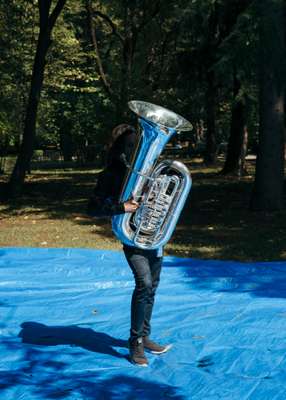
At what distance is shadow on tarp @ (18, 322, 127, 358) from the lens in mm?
4922

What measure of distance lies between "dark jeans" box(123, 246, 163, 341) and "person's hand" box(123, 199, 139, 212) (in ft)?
0.89

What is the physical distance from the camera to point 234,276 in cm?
697

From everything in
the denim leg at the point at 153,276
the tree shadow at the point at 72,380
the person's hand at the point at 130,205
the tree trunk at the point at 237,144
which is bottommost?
the tree trunk at the point at 237,144

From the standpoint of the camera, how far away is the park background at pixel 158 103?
34.1 ft

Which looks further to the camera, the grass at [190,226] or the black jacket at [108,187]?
the grass at [190,226]

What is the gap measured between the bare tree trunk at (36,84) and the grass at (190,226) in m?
0.58

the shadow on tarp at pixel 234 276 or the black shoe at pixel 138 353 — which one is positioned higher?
the black shoe at pixel 138 353

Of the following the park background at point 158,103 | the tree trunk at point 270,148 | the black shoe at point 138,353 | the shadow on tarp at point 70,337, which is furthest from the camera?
the tree trunk at point 270,148

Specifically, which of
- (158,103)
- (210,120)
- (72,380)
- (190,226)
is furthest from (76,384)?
(210,120)

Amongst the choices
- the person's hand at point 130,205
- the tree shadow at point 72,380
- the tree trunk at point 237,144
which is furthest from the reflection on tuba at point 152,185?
the tree trunk at point 237,144

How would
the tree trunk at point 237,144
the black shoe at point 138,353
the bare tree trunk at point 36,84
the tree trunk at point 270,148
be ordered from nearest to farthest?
1. the black shoe at point 138,353
2. the tree trunk at point 270,148
3. the bare tree trunk at point 36,84
4. the tree trunk at point 237,144

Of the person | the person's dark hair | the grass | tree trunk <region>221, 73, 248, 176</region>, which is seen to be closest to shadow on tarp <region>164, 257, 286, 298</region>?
the grass

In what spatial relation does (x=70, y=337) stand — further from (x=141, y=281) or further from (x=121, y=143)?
(x=121, y=143)

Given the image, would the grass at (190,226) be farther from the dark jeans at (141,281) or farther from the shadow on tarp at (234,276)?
the dark jeans at (141,281)
